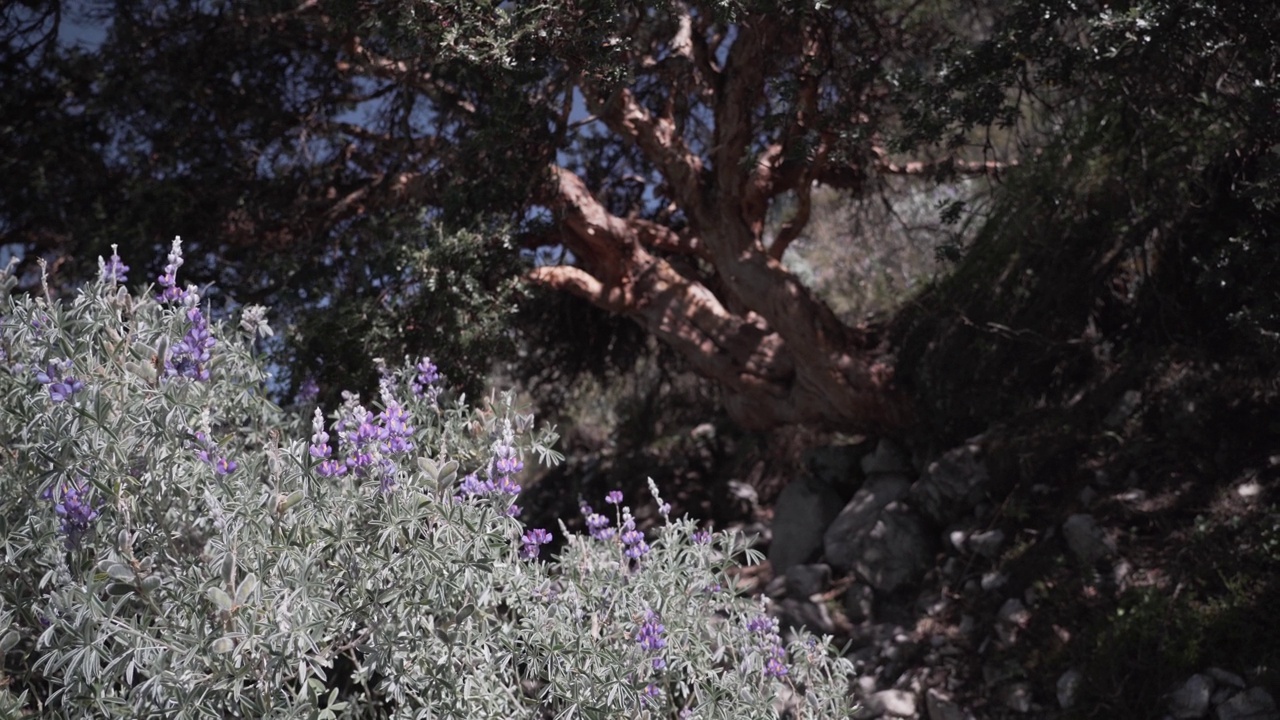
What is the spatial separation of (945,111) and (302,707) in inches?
141

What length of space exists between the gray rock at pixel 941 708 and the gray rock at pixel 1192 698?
87cm

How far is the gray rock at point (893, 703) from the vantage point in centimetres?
484

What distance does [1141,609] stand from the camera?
451 centimetres

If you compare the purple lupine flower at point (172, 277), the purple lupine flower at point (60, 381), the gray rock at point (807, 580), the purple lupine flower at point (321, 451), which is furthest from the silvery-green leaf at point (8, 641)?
the gray rock at point (807, 580)

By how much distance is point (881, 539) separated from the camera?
6.04 metres

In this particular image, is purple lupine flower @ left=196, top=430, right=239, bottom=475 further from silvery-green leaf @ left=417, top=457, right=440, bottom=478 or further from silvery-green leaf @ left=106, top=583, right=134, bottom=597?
silvery-green leaf @ left=417, top=457, right=440, bottom=478

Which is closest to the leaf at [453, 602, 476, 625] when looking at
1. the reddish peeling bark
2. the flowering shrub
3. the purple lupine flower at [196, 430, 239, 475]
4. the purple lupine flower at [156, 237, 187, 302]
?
the flowering shrub

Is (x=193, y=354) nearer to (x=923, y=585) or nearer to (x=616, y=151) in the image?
(x=923, y=585)

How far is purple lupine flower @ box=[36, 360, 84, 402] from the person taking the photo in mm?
2797

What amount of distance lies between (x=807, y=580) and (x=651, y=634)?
3164 millimetres

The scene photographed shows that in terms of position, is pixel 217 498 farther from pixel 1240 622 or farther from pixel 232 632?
pixel 1240 622

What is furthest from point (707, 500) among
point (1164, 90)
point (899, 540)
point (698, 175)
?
point (1164, 90)

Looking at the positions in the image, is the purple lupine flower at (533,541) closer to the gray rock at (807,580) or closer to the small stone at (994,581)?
the small stone at (994,581)

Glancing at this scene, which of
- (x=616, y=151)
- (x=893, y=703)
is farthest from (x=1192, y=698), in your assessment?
(x=616, y=151)
